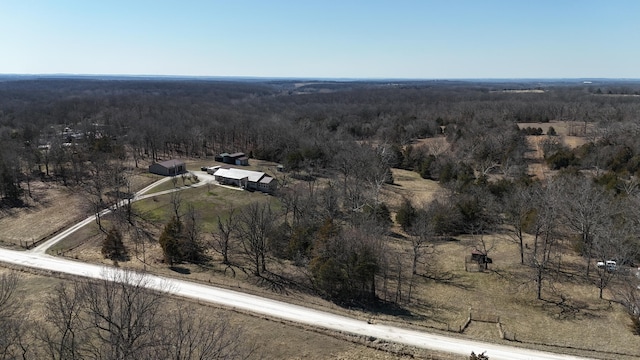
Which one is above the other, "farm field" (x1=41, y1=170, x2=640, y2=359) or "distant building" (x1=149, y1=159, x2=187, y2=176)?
"distant building" (x1=149, y1=159, x2=187, y2=176)

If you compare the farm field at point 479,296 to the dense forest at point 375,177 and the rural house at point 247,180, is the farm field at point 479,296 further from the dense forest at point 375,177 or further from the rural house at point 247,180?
the rural house at point 247,180

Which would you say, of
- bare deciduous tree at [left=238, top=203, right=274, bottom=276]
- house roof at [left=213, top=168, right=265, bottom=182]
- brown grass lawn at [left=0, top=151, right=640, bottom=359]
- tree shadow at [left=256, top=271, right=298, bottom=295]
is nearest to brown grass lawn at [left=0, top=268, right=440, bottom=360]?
brown grass lawn at [left=0, top=151, right=640, bottom=359]

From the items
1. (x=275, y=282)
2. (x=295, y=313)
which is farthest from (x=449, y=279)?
(x=295, y=313)

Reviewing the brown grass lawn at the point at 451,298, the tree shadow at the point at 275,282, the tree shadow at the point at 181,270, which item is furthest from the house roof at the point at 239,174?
the tree shadow at the point at 275,282

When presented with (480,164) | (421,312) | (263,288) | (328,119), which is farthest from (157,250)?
(328,119)

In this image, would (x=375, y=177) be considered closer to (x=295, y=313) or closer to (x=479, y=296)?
(x=479, y=296)

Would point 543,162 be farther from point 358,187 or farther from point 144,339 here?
point 144,339

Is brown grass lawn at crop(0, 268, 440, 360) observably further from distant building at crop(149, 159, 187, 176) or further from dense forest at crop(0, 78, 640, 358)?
distant building at crop(149, 159, 187, 176)
